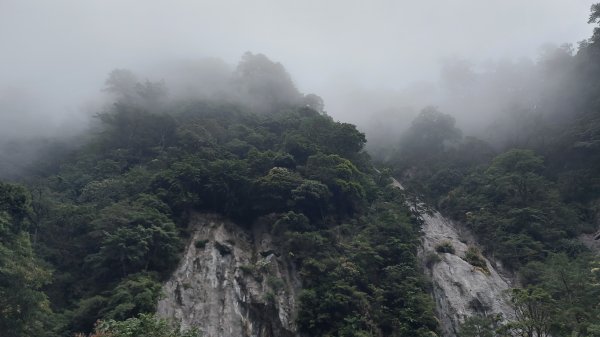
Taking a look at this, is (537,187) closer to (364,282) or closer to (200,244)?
(364,282)

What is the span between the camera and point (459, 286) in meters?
30.5

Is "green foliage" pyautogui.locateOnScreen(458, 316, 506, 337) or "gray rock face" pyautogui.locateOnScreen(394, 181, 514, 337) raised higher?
"gray rock face" pyautogui.locateOnScreen(394, 181, 514, 337)

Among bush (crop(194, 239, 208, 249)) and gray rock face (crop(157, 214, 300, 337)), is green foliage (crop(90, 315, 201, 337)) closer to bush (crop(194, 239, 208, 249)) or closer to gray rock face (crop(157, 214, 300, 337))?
gray rock face (crop(157, 214, 300, 337))

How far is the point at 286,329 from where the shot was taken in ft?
90.4

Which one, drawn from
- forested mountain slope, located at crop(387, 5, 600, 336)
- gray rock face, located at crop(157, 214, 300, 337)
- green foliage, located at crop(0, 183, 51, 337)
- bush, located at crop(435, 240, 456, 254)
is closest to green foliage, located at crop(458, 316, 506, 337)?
forested mountain slope, located at crop(387, 5, 600, 336)

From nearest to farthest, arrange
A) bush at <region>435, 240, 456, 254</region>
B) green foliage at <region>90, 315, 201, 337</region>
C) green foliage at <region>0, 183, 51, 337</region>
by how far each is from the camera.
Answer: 1. green foliage at <region>90, 315, 201, 337</region>
2. green foliage at <region>0, 183, 51, 337</region>
3. bush at <region>435, 240, 456, 254</region>

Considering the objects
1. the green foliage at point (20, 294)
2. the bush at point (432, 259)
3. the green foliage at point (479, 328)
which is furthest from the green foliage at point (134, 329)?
the bush at point (432, 259)

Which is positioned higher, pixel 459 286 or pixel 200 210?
pixel 200 210

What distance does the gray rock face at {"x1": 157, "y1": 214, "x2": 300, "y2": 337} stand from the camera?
91.5ft

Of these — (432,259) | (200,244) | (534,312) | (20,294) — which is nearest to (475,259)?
(432,259)

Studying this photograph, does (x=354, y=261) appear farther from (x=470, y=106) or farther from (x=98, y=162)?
(x=470, y=106)

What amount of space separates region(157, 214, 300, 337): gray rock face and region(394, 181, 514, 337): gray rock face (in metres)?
8.92

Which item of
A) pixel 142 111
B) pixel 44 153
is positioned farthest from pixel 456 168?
pixel 44 153

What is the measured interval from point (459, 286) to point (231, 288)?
559 inches
